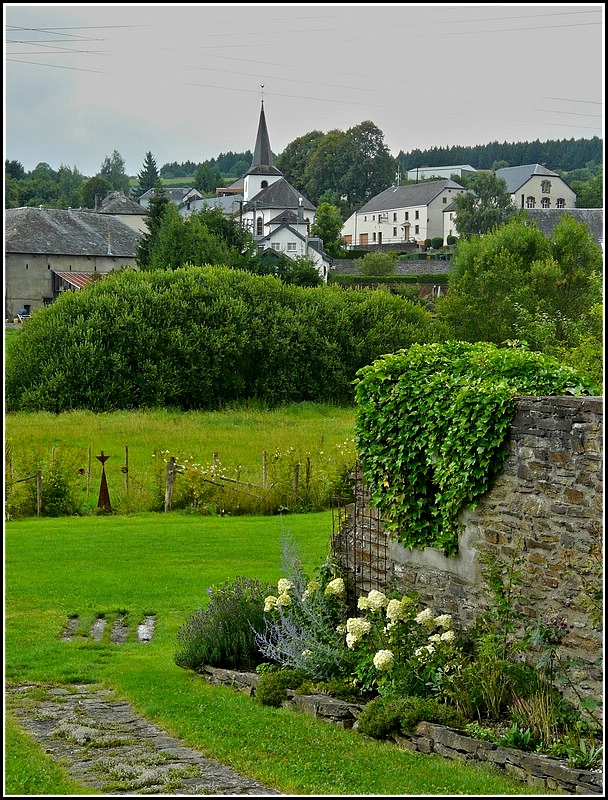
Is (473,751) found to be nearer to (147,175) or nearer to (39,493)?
(39,493)

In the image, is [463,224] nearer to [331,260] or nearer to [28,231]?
[331,260]

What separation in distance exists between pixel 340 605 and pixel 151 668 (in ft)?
6.63

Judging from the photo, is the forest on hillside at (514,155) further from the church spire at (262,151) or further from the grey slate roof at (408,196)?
the church spire at (262,151)

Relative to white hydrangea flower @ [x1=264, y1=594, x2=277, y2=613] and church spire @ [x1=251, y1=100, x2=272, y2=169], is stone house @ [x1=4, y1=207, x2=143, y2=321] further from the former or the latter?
white hydrangea flower @ [x1=264, y1=594, x2=277, y2=613]

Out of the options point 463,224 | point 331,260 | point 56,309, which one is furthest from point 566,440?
point 463,224

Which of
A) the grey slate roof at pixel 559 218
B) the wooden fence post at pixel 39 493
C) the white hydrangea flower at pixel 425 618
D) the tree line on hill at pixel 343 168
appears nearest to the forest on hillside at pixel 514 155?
the tree line on hill at pixel 343 168

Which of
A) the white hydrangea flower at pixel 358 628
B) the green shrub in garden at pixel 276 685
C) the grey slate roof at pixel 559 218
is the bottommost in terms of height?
the green shrub in garden at pixel 276 685

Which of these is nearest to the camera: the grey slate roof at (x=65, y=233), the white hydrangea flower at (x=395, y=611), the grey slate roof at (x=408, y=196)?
the white hydrangea flower at (x=395, y=611)

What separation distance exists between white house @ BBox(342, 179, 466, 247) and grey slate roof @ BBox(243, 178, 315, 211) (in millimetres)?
5198

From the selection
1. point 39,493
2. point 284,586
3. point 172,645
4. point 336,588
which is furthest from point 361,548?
point 39,493

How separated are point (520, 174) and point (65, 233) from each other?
49387 millimetres

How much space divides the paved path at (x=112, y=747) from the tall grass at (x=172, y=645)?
0.17 meters

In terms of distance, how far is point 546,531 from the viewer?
24.0 ft

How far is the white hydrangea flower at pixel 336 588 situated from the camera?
384 inches
